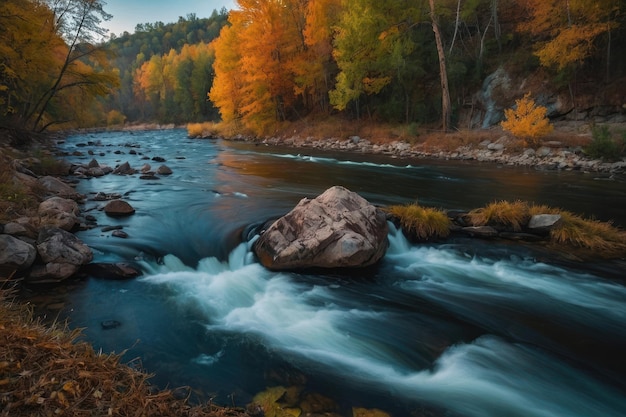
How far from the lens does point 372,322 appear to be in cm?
514

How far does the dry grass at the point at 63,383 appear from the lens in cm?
207

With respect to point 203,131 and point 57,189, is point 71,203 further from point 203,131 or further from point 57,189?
point 203,131

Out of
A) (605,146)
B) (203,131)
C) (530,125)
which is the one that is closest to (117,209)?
(530,125)

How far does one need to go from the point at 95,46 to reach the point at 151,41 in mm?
138082

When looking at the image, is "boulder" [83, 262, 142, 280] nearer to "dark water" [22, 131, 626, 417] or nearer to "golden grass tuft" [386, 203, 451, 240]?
"dark water" [22, 131, 626, 417]

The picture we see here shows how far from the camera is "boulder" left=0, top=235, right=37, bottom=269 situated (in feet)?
16.4

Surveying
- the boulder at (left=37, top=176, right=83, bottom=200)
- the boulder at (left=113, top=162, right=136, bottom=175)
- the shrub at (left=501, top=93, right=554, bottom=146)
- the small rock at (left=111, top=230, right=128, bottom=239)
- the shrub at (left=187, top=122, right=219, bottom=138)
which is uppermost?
the shrub at (left=187, top=122, right=219, bottom=138)

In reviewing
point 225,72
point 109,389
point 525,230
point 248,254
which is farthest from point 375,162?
point 225,72

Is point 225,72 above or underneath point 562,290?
above

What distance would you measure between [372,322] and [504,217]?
5.06 m

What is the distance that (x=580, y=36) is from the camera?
18500mm

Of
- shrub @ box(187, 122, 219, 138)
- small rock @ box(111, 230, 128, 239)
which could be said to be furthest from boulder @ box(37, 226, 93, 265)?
shrub @ box(187, 122, 219, 138)

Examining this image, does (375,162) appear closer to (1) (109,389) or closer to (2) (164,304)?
(2) (164,304)

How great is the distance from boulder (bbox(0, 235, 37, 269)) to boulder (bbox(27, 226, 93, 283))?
140 millimetres
